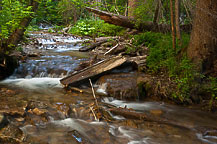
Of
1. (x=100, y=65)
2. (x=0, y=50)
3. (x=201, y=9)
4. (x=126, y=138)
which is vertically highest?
(x=201, y=9)

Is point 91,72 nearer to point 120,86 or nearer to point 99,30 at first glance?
point 120,86

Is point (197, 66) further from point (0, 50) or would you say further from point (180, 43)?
point (0, 50)

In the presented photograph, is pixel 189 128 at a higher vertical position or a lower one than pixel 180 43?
lower

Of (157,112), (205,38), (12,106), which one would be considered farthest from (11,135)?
(205,38)

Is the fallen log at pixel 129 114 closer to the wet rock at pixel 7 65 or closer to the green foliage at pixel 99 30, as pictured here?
the wet rock at pixel 7 65

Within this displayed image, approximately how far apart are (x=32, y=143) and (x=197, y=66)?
4.57m

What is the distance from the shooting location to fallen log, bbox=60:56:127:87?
5996mm

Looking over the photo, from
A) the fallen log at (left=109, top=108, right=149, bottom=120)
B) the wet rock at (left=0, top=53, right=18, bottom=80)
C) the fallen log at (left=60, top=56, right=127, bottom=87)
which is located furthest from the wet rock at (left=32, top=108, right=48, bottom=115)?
the wet rock at (left=0, top=53, right=18, bottom=80)

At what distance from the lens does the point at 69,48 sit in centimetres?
1195

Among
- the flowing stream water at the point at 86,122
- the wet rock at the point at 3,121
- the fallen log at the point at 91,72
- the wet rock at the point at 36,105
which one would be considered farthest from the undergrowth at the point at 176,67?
the wet rock at the point at 3,121

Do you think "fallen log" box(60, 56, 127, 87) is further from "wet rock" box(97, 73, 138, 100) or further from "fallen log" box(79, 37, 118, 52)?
"fallen log" box(79, 37, 118, 52)

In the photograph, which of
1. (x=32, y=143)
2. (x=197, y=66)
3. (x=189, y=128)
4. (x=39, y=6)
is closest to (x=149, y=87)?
(x=197, y=66)

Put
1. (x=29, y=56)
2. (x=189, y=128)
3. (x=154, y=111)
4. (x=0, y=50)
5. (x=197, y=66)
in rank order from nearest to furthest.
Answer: (x=189, y=128) < (x=154, y=111) < (x=197, y=66) < (x=0, y=50) < (x=29, y=56)

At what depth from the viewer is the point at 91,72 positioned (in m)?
6.20
